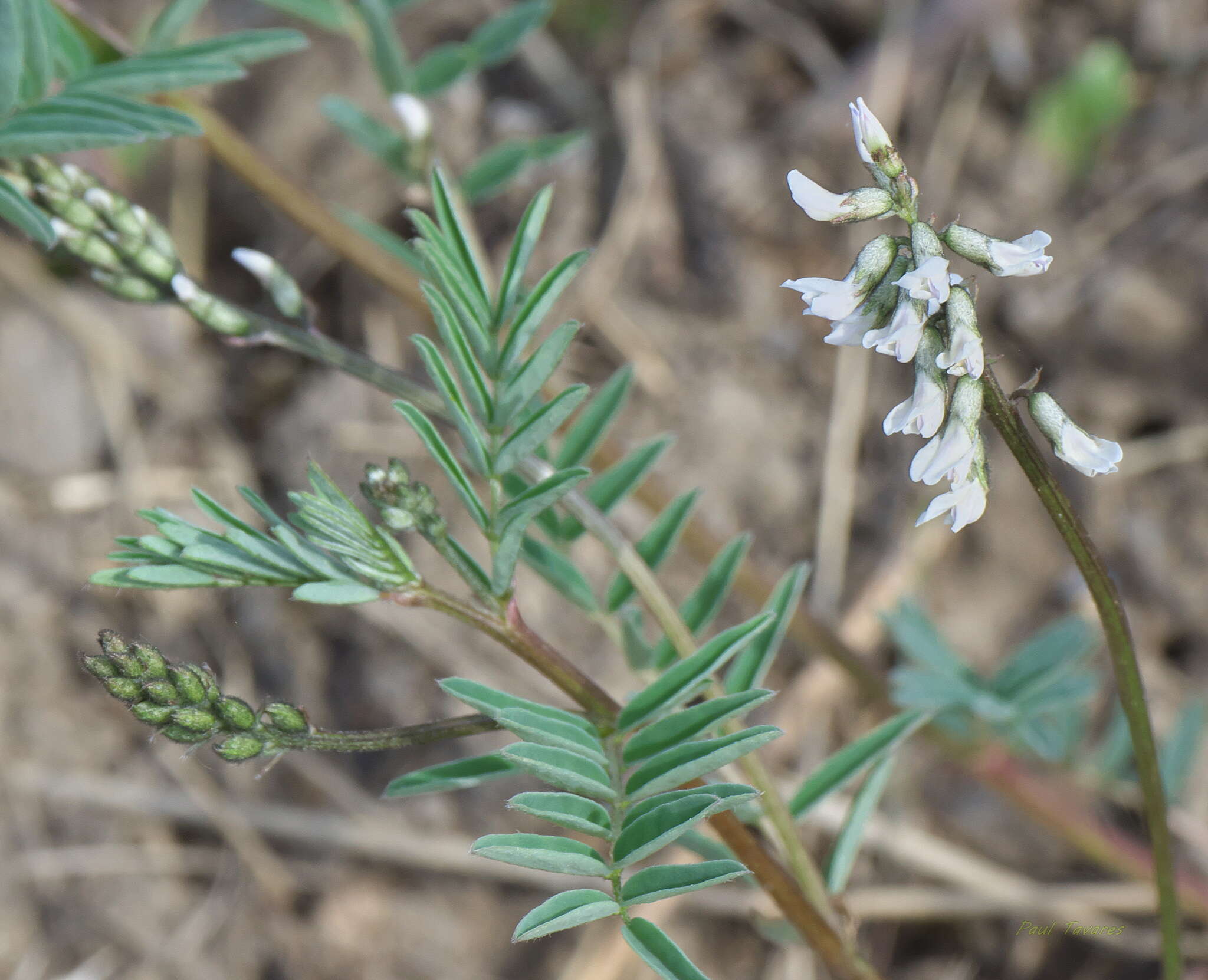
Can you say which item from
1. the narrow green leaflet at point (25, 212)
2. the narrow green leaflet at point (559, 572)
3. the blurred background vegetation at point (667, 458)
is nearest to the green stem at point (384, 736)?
the narrow green leaflet at point (559, 572)

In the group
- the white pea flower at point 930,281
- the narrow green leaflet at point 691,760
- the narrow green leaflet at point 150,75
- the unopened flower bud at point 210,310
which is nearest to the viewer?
the white pea flower at point 930,281

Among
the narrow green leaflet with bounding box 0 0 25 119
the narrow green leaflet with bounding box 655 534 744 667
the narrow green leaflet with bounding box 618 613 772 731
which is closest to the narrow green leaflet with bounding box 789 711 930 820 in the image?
the narrow green leaflet with bounding box 655 534 744 667

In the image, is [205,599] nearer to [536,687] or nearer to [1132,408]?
[536,687]

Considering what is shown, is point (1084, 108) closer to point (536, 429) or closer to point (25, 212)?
point (536, 429)

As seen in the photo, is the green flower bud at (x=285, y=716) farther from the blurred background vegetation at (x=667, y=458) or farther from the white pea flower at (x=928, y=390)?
the blurred background vegetation at (x=667, y=458)

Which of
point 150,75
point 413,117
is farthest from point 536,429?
point 413,117

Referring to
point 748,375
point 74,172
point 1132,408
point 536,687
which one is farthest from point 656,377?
point 74,172

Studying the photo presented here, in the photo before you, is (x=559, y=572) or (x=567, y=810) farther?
(x=559, y=572)
